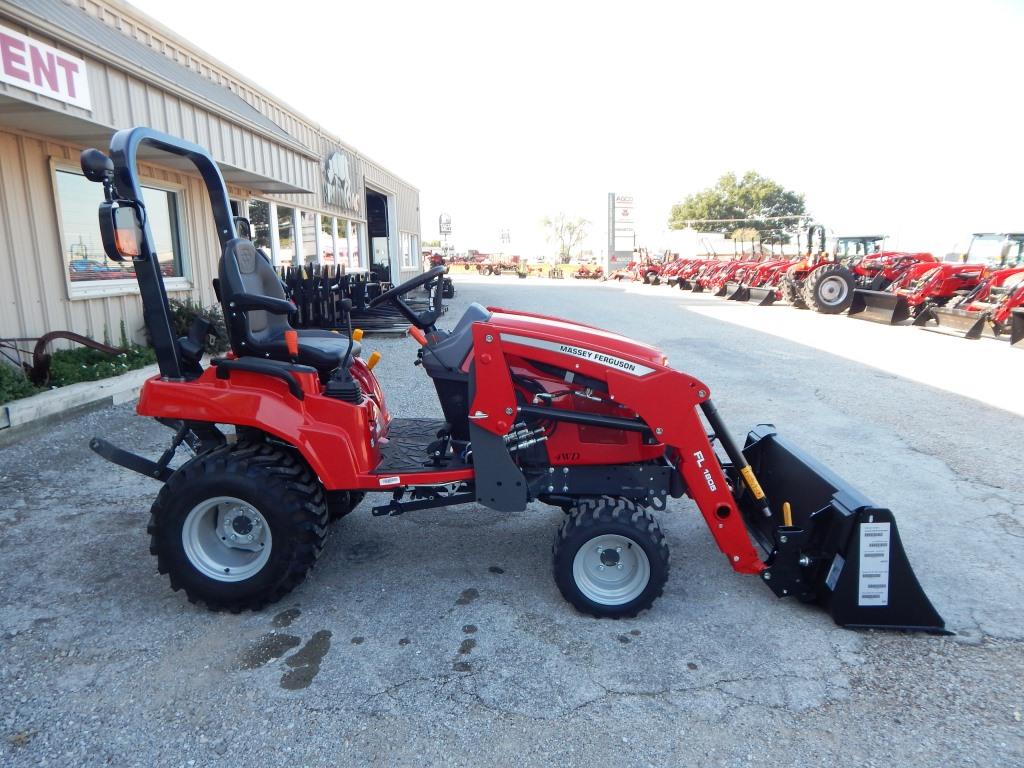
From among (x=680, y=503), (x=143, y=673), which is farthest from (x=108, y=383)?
(x=680, y=503)

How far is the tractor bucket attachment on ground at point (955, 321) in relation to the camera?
1148 centimetres

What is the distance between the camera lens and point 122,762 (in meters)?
2.09

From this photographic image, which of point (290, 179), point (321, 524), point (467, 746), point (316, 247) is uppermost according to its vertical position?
point (290, 179)

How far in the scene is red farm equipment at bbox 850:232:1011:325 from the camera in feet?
44.3

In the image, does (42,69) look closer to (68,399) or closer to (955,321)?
(68,399)

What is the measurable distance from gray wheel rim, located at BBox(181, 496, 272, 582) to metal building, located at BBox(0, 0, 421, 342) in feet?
12.3

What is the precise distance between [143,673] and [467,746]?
134 cm

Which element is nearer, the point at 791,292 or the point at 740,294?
the point at 791,292

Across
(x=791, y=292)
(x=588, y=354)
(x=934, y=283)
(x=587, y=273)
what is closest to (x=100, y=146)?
(x=588, y=354)

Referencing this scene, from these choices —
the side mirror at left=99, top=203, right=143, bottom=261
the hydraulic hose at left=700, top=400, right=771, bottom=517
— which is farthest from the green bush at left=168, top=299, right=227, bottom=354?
the hydraulic hose at left=700, top=400, right=771, bottom=517

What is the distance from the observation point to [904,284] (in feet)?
48.7

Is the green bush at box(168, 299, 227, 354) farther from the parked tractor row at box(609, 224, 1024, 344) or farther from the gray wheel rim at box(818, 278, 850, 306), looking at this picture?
the gray wheel rim at box(818, 278, 850, 306)

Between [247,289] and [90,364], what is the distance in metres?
4.51

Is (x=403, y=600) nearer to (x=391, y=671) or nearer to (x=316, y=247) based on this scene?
(x=391, y=671)
